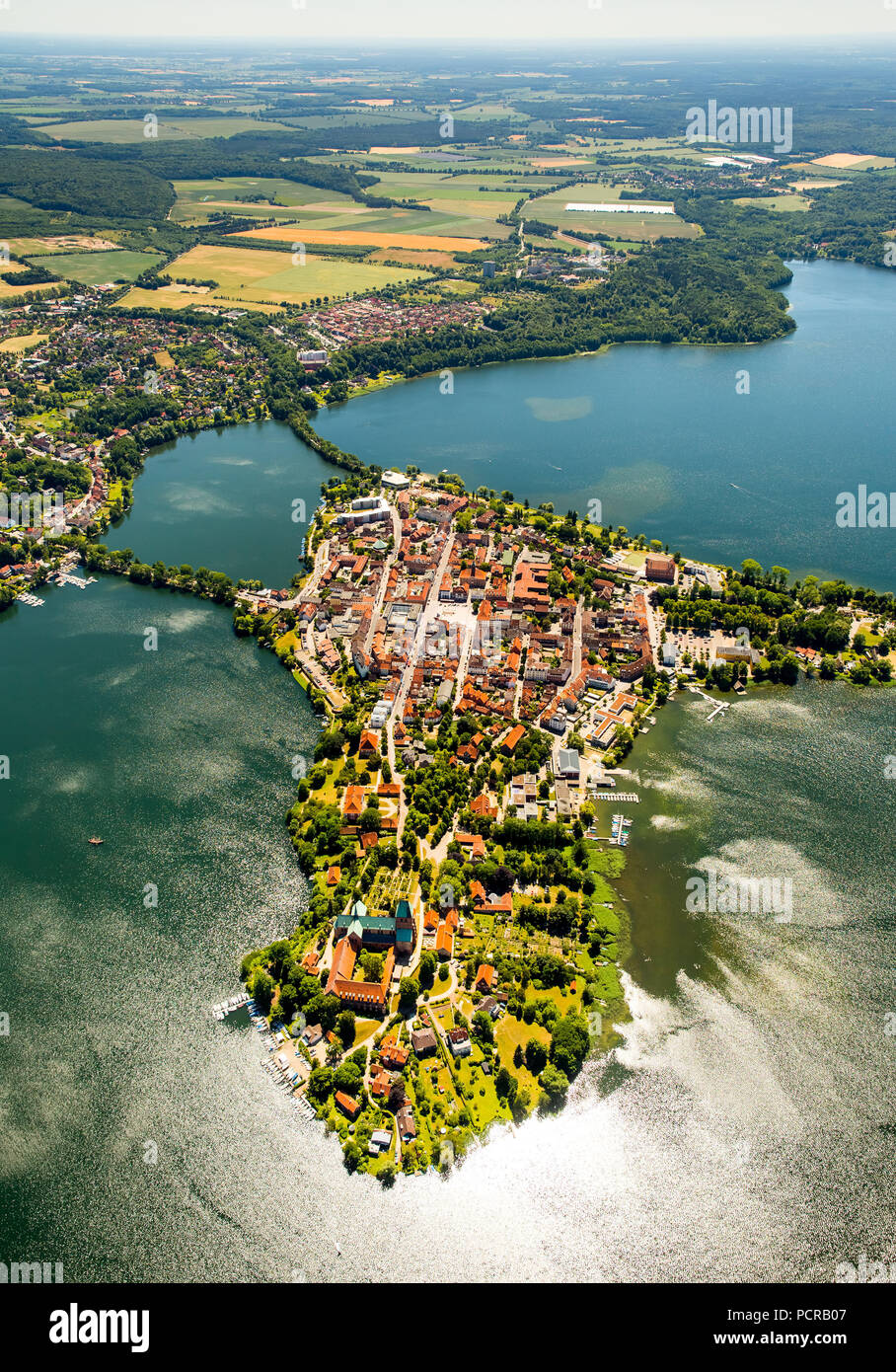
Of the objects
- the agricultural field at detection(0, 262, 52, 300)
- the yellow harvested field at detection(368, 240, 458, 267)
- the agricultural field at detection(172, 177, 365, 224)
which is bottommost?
the agricultural field at detection(0, 262, 52, 300)

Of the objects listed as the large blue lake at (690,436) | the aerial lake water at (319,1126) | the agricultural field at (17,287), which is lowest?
the aerial lake water at (319,1126)

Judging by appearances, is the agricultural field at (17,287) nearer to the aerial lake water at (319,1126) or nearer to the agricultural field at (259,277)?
the agricultural field at (259,277)

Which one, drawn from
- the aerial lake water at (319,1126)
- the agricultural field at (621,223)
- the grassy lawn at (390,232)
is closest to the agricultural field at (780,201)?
the agricultural field at (621,223)

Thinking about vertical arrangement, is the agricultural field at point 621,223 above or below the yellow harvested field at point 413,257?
above

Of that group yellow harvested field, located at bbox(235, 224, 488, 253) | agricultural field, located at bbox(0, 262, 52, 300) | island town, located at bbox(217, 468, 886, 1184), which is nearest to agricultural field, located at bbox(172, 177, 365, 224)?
yellow harvested field, located at bbox(235, 224, 488, 253)

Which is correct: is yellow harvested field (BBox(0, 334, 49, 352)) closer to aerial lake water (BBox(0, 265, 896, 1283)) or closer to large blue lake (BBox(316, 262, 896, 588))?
large blue lake (BBox(316, 262, 896, 588))

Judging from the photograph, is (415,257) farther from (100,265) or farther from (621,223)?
(100,265)

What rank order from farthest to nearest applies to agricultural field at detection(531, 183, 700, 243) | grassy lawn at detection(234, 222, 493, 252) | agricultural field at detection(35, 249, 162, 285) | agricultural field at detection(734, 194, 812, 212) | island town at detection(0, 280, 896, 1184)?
1. agricultural field at detection(734, 194, 812, 212)
2. agricultural field at detection(531, 183, 700, 243)
3. grassy lawn at detection(234, 222, 493, 252)
4. agricultural field at detection(35, 249, 162, 285)
5. island town at detection(0, 280, 896, 1184)

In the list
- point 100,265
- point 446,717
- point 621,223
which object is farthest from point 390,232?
point 446,717
